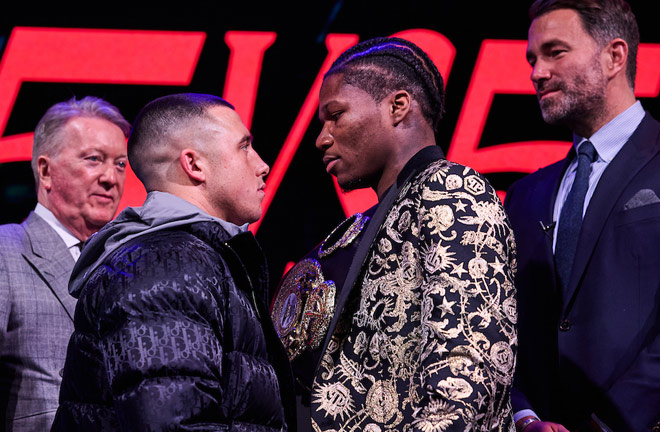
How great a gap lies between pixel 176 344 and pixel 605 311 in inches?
50.9

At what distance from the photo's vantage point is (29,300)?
2510 mm

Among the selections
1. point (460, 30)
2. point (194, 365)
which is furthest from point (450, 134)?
point (194, 365)

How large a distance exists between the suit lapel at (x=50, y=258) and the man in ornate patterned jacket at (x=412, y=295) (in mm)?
926

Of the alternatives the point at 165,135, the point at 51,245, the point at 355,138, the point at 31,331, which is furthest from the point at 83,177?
the point at 355,138

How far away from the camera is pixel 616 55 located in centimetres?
248

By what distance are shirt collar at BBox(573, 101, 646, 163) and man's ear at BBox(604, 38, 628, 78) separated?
0.47 feet

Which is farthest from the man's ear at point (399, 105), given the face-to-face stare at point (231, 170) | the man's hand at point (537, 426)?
the man's hand at point (537, 426)

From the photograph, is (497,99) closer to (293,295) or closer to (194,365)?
(293,295)

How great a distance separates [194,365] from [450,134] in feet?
8.34

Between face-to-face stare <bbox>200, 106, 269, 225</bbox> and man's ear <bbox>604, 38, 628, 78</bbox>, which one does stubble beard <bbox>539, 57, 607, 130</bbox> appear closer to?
man's ear <bbox>604, 38, 628, 78</bbox>

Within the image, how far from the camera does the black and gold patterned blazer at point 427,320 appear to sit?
1.57 metres

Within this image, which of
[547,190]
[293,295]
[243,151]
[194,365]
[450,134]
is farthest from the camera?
[450,134]

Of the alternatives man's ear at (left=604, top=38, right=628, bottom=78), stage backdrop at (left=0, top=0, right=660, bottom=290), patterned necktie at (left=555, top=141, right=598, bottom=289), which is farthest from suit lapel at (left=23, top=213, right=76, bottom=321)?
man's ear at (left=604, top=38, right=628, bottom=78)

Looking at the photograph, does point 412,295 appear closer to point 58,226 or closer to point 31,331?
point 31,331
